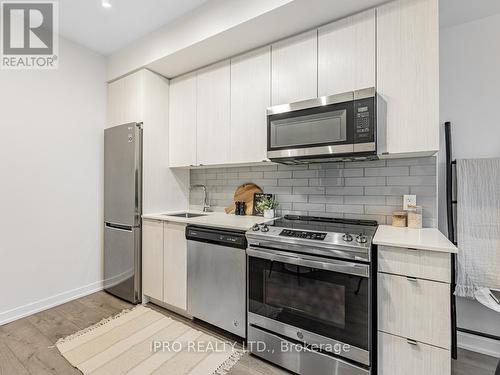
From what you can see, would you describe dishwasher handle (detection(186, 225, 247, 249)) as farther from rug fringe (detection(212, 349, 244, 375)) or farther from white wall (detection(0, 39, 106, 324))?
white wall (detection(0, 39, 106, 324))

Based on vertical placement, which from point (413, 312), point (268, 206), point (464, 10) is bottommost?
point (413, 312)

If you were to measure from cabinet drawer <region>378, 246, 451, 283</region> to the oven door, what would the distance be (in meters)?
0.15

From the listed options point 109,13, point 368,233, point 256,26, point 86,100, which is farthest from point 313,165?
point 86,100

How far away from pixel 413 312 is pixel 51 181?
10.9 ft

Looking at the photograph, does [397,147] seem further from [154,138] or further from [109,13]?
[109,13]

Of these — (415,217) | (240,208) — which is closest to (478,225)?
(415,217)

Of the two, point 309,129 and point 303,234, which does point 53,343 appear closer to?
point 303,234

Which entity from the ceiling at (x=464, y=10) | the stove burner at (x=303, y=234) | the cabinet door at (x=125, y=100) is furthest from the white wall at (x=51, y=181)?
the ceiling at (x=464, y=10)

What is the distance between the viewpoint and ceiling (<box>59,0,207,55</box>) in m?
2.14

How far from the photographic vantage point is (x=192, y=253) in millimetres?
2223

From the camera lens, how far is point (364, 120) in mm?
1663

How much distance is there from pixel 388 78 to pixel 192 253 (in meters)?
2.08

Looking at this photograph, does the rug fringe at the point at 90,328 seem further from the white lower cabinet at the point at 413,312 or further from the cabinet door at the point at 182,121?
the white lower cabinet at the point at 413,312

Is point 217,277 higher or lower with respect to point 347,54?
lower
